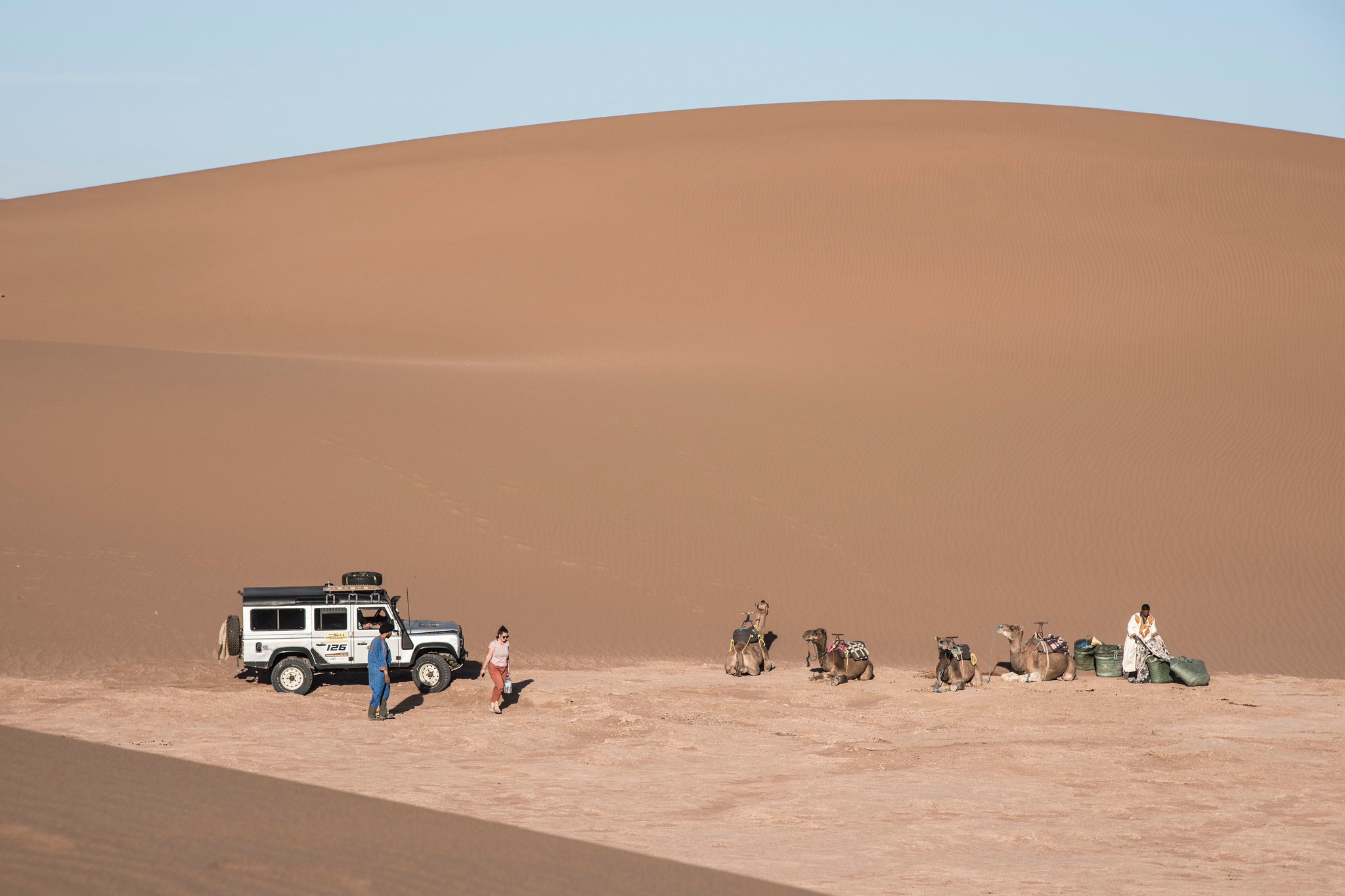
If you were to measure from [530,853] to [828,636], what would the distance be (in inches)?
501

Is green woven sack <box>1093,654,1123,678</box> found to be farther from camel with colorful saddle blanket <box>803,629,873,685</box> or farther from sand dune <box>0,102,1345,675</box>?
camel with colorful saddle blanket <box>803,629,873,685</box>

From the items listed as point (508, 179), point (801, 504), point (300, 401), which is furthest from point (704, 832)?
point (508, 179)

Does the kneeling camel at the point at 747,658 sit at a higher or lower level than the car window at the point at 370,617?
lower

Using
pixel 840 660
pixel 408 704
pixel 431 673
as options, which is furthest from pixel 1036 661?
pixel 408 704

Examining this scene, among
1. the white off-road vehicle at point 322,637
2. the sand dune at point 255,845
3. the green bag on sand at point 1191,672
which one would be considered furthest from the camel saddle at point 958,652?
the sand dune at point 255,845

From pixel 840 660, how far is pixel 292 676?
703 cm

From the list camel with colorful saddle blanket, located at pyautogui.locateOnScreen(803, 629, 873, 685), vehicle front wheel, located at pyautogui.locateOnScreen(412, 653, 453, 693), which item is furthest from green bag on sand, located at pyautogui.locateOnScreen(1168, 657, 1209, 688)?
vehicle front wheel, located at pyautogui.locateOnScreen(412, 653, 453, 693)

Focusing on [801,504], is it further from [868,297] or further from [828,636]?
[868,297]

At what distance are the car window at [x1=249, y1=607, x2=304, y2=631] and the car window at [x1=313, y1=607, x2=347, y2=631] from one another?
169 mm

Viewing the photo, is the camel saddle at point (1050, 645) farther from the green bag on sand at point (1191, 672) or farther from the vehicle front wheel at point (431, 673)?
the vehicle front wheel at point (431, 673)

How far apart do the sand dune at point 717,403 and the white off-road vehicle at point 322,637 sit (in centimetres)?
250

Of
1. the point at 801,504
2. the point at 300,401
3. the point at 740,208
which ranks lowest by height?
the point at 801,504

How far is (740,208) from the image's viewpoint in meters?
43.7

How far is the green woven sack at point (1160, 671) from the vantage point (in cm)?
1670
